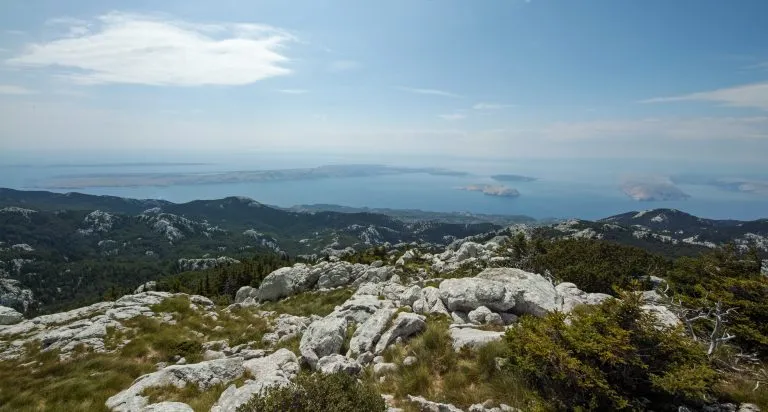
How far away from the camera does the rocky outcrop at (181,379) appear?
41.4ft

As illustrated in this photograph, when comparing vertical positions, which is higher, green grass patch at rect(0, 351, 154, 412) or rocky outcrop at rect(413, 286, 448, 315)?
rocky outcrop at rect(413, 286, 448, 315)

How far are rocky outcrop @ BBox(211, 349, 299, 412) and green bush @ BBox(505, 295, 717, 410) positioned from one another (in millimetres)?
7385

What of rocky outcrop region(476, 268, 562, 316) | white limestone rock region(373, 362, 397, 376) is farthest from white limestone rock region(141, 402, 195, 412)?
rocky outcrop region(476, 268, 562, 316)

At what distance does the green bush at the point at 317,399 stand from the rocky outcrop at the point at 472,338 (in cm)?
533

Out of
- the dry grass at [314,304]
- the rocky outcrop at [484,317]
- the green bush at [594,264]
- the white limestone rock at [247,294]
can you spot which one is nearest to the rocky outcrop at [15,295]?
the white limestone rock at [247,294]

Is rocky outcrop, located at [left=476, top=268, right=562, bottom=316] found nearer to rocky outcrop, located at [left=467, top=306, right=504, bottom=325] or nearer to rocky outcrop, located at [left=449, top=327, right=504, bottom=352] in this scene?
rocky outcrop, located at [left=467, top=306, right=504, bottom=325]

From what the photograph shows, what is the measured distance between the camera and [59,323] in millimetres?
26562

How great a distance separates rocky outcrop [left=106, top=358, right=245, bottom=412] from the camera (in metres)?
12.6

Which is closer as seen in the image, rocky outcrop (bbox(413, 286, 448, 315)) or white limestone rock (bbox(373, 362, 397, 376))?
white limestone rock (bbox(373, 362, 397, 376))

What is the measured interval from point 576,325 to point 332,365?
8.82 metres

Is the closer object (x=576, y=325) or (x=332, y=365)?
(x=576, y=325)

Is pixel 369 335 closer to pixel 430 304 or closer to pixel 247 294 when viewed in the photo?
pixel 430 304

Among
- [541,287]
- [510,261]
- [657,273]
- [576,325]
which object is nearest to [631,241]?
[657,273]

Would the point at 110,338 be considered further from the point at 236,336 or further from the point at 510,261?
the point at 510,261
